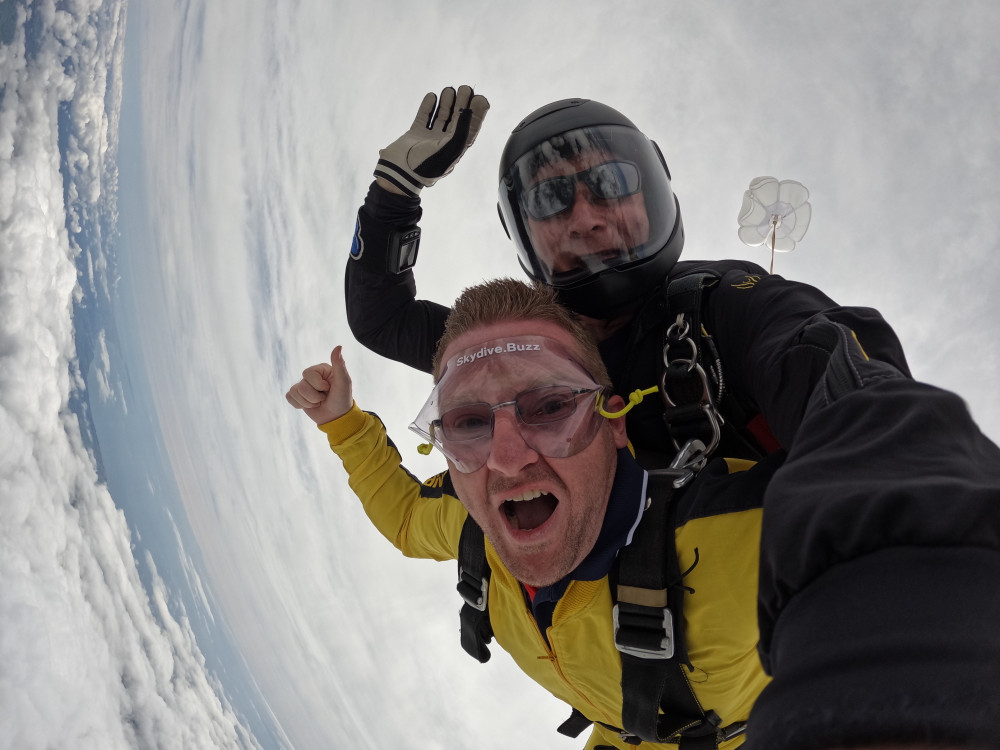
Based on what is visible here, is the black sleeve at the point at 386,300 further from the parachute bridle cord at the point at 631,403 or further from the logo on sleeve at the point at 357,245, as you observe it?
the parachute bridle cord at the point at 631,403

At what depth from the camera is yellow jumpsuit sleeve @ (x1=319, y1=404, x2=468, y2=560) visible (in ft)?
9.10

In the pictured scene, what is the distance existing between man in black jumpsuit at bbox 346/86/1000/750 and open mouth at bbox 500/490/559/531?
0.43 meters

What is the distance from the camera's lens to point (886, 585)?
562mm

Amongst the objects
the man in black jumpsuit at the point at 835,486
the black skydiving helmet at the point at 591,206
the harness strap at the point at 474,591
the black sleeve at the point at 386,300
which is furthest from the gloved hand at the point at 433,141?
the harness strap at the point at 474,591

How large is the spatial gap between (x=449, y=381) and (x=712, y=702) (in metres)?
1.35

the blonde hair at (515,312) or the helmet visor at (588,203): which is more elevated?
the helmet visor at (588,203)

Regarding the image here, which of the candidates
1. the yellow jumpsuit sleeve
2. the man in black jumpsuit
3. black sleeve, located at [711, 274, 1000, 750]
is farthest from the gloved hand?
black sleeve, located at [711, 274, 1000, 750]

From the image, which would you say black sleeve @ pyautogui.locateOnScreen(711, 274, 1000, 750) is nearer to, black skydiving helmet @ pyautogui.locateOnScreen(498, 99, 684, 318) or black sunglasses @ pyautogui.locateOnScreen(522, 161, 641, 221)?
black skydiving helmet @ pyautogui.locateOnScreen(498, 99, 684, 318)

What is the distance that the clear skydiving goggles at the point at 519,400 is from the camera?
177 cm

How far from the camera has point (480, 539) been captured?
204 cm

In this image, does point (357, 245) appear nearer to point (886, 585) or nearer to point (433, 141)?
point (433, 141)

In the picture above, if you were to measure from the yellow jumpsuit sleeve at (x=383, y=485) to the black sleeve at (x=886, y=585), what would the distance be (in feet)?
7.07

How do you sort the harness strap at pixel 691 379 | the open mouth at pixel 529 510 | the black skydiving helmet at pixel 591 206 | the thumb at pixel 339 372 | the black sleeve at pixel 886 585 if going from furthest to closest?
the thumb at pixel 339 372 < the black skydiving helmet at pixel 591 206 < the open mouth at pixel 529 510 < the harness strap at pixel 691 379 < the black sleeve at pixel 886 585

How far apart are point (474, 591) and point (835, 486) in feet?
5.31
